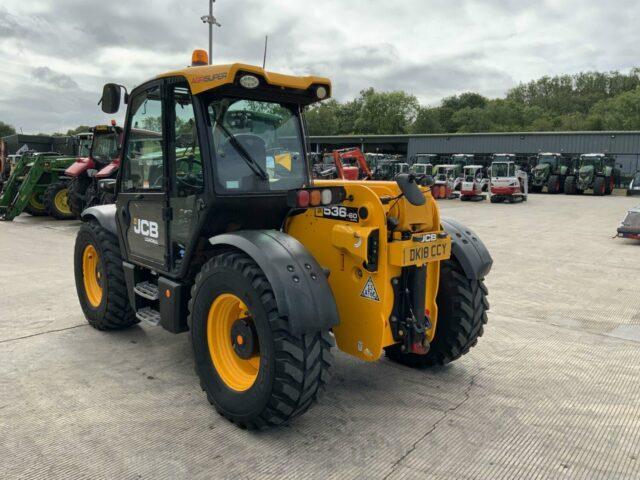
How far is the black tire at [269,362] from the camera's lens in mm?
2904

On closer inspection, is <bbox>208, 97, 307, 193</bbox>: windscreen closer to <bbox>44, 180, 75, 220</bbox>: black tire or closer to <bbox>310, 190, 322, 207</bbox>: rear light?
<bbox>310, 190, 322, 207</bbox>: rear light

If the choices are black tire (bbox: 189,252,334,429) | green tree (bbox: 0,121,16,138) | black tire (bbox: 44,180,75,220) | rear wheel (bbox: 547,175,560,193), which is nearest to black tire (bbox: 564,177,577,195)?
rear wheel (bbox: 547,175,560,193)

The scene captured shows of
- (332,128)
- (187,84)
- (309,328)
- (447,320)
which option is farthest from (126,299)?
(332,128)

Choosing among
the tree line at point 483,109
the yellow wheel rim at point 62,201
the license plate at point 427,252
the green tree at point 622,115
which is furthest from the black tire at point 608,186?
the tree line at point 483,109

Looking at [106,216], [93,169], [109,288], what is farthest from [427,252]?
[93,169]

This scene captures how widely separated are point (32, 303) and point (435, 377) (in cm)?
443

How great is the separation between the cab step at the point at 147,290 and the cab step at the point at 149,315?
12 cm

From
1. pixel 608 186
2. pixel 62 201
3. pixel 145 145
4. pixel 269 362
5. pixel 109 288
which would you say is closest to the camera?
pixel 269 362

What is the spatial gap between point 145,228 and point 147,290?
0.51 meters

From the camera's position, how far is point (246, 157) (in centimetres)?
362

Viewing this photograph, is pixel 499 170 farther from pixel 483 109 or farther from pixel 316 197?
pixel 483 109

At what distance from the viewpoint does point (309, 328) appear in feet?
9.52

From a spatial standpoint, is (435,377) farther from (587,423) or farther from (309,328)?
(309,328)

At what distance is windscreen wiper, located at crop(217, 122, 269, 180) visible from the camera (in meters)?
3.58
